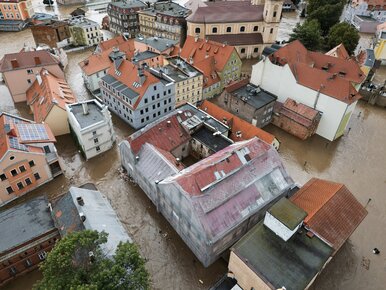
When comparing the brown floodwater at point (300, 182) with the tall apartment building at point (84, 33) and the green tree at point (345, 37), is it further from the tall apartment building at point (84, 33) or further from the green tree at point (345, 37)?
the tall apartment building at point (84, 33)

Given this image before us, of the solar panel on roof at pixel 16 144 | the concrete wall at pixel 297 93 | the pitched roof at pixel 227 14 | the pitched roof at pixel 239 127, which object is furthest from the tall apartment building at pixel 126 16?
the solar panel on roof at pixel 16 144

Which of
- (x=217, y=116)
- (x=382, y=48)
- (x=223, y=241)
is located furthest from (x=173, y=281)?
(x=382, y=48)

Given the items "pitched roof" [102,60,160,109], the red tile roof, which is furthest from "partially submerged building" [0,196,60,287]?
"pitched roof" [102,60,160,109]

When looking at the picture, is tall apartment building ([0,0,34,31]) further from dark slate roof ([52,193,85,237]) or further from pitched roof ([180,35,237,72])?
dark slate roof ([52,193,85,237])

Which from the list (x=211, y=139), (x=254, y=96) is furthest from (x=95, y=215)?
(x=254, y=96)

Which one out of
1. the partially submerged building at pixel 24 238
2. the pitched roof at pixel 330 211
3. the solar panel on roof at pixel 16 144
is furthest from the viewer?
the solar panel on roof at pixel 16 144
